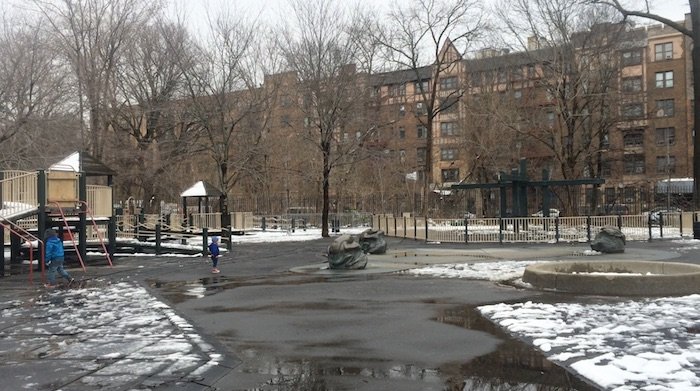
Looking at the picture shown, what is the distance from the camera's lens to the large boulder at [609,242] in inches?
841

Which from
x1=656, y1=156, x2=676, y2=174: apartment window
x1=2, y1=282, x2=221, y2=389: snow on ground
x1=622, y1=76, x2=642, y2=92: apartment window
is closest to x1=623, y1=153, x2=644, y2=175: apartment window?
x1=656, y1=156, x2=676, y2=174: apartment window

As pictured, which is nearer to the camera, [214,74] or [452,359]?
[452,359]

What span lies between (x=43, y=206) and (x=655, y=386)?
18358 millimetres

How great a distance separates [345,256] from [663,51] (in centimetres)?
6912

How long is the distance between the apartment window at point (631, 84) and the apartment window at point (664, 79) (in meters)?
5.87

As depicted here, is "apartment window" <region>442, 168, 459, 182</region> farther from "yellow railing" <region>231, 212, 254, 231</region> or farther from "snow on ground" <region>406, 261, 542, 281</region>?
"snow on ground" <region>406, 261, 542, 281</region>

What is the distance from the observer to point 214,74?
128 feet

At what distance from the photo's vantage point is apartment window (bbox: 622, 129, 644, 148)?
71.2 meters

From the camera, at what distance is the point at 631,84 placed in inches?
2267

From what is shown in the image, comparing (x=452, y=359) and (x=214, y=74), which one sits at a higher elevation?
(x=214, y=74)

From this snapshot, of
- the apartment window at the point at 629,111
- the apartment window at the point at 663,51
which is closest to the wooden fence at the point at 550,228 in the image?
the apartment window at the point at 629,111

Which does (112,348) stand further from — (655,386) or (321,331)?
(655,386)

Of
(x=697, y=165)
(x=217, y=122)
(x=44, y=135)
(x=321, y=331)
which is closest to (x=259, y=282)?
(x=321, y=331)

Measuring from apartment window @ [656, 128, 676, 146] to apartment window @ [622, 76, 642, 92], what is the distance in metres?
7.33
